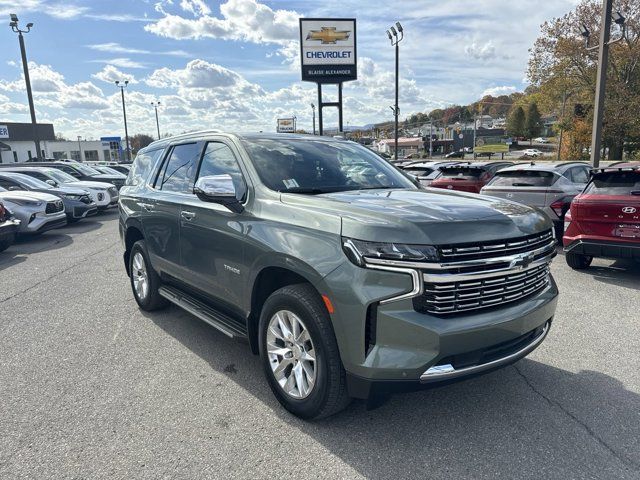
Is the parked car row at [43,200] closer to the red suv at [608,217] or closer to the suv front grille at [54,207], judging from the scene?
the suv front grille at [54,207]

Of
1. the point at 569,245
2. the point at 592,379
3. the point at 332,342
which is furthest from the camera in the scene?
the point at 569,245

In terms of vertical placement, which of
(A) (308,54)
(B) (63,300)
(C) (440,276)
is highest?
(A) (308,54)

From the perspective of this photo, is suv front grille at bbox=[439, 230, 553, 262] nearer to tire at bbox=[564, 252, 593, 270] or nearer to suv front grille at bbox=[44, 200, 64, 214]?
tire at bbox=[564, 252, 593, 270]

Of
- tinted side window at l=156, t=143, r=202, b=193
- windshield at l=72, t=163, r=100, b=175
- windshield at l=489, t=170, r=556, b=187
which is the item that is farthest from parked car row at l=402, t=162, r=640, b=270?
windshield at l=72, t=163, r=100, b=175

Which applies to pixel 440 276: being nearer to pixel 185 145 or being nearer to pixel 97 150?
pixel 185 145

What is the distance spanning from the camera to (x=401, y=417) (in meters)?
3.22

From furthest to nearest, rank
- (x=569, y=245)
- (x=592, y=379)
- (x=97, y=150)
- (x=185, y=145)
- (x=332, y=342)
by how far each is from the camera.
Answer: (x=97, y=150), (x=569, y=245), (x=185, y=145), (x=592, y=379), (x=332, y=342)

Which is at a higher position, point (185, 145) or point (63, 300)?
point (185, 145)

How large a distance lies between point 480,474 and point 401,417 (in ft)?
2.27

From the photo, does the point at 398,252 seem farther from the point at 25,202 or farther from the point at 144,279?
the point at 25,202

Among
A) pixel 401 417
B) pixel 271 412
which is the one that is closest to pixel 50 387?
pixel 271 412

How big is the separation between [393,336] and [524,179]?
7.82 m

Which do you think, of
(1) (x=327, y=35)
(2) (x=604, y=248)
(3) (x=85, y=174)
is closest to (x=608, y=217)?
(2) (x=604, y=248)

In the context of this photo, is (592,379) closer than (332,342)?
No
